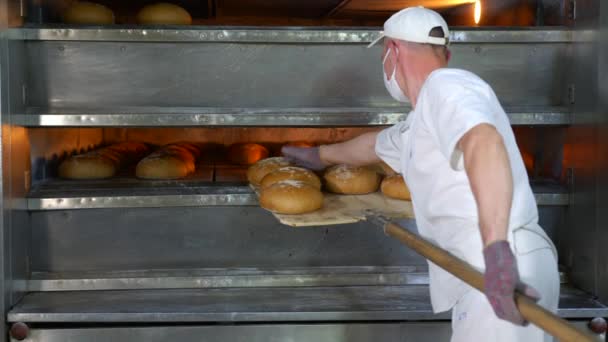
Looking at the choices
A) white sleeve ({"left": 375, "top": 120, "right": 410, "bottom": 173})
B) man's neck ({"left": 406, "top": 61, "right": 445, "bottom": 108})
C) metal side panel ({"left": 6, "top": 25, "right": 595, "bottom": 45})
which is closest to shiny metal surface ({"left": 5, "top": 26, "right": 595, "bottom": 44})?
metal side panel ({"left": 6, "top": 25, "right": 595, "bottom": 45})

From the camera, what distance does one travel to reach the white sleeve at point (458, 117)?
1.56 meters

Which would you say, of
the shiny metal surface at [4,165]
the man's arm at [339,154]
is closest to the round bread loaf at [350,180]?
the man's arm at [339,154]

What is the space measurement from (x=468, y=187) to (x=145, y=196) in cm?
139

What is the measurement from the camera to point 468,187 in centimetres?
181

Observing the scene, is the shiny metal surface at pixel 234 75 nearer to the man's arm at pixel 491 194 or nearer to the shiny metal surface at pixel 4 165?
the shiny metal surface at pixel 4 165

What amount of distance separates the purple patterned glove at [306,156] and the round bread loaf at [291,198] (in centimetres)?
28

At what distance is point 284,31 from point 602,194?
4.45 ft

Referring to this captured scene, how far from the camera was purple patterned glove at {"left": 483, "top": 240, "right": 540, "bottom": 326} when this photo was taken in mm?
1410

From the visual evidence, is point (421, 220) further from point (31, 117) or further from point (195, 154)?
point (195, 154)

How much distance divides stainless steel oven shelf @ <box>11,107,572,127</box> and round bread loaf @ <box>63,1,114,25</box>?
418mm

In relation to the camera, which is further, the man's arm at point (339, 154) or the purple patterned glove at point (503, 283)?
the man's arm at point (339, 154)

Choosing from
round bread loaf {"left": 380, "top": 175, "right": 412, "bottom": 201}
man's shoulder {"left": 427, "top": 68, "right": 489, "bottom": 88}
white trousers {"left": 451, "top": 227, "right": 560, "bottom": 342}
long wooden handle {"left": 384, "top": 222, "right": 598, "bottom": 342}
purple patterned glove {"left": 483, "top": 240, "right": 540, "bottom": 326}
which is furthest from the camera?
round bread loaf {"left": 380, "top": 175, "right": 412, "bottom": 201}

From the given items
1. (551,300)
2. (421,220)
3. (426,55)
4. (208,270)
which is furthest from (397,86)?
(208,270)

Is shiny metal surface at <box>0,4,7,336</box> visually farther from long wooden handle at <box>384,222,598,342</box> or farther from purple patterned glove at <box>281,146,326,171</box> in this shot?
long wooden handle at <box>384,222,598,342</box>
